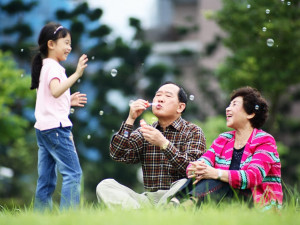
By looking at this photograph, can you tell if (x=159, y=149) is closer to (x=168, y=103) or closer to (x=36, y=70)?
(x=168, y=103)

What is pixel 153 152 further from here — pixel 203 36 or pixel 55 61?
pixel 203 36

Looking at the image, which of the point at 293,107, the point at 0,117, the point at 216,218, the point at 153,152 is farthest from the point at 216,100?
the point at 216,218

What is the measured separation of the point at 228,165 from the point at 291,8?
872cm

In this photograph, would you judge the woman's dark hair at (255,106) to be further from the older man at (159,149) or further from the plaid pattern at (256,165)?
the older man at (159,149)

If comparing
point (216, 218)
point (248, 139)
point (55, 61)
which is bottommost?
point (216, 218)

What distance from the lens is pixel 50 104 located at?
3.76 meters

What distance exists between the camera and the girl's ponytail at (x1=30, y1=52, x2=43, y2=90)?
390 cm

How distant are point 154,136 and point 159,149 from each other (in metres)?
0.37

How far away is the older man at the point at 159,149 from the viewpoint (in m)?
3.62

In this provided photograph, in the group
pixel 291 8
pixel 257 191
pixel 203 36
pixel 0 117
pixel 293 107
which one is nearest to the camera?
pixel 257 191

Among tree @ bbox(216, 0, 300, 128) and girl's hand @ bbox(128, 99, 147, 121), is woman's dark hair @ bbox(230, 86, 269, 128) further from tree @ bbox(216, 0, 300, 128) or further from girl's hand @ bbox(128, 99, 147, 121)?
tree @ bbox(216, 0, 300, 128)

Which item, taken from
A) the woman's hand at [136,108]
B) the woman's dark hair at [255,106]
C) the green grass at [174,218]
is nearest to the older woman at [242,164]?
the woman's dark hair at [255,106]

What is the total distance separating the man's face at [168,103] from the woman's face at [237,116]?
0.43m

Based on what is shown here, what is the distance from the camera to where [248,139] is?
3.53 metres
